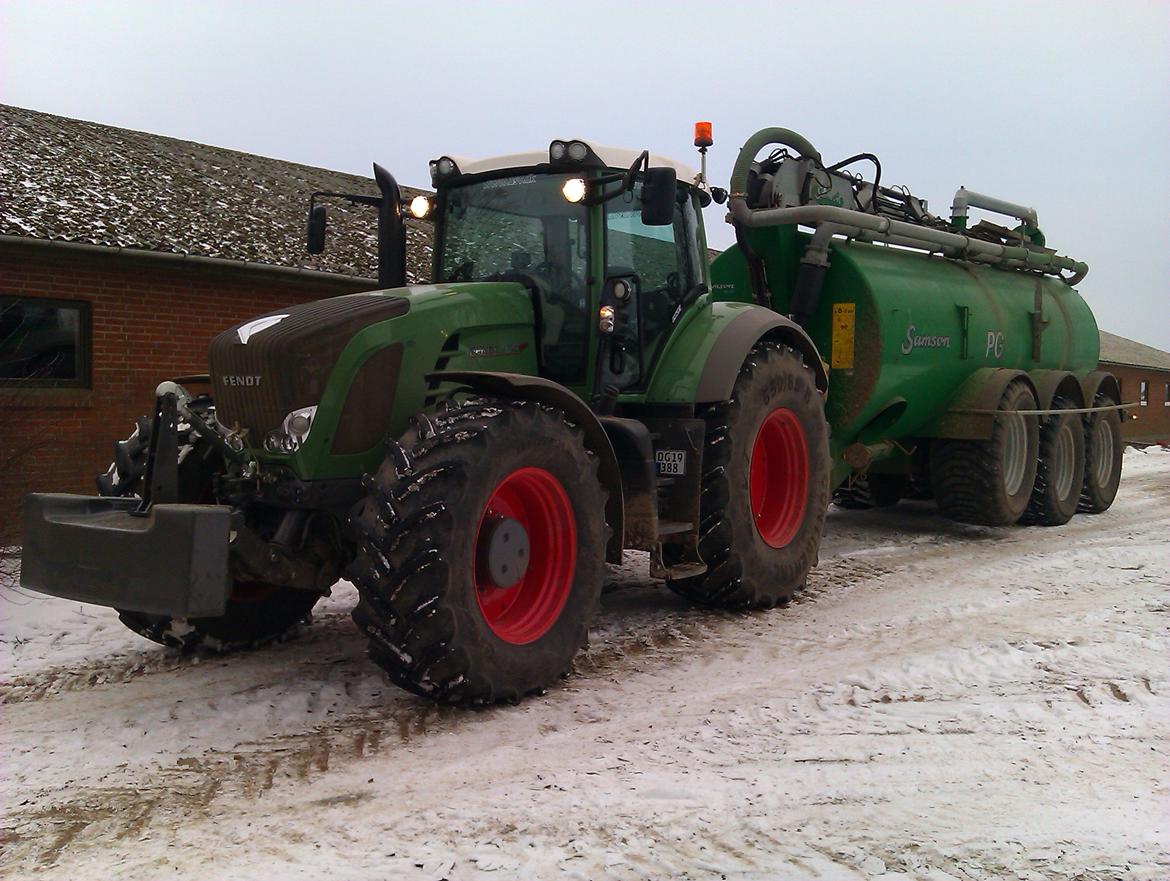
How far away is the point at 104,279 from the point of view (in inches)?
356

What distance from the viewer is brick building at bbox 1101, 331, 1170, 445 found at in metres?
29.1

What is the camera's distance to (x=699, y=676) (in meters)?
4.93

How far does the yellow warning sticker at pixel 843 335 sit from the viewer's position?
7.77 metres

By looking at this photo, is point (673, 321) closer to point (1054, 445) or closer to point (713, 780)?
point (713, 780)

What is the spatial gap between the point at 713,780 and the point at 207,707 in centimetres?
226

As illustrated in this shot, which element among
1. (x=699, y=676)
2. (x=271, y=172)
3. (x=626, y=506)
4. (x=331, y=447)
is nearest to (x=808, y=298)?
(x=626, y=506)

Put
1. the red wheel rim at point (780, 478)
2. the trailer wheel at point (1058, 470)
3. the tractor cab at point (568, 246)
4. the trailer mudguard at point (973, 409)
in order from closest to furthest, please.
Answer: the tractor cab at point (568, 246) < the red wheel rim at point (780, 478) < the trailer mudguard at point (973, 409) < the trailer wheel at point (1058, 470)

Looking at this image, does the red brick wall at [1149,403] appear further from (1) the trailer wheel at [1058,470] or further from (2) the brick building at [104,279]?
(2) the brick building at [104,279]

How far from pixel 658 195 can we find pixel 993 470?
519 cm

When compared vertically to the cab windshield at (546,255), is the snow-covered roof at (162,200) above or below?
above

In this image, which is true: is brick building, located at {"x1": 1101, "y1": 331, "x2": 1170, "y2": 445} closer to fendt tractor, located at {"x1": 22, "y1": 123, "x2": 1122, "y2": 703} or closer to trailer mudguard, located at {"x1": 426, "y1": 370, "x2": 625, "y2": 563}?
fendt tractor, located at {"x1": 22, "y1": 123, "x2": 1122, "y2": 703}

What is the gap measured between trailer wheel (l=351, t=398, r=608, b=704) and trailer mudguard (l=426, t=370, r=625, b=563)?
10cm

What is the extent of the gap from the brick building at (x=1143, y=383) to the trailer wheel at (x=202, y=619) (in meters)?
27.2

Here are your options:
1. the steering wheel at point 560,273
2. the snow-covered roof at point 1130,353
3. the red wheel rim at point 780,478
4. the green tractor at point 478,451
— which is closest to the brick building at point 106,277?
the green tractor at point 478,451
